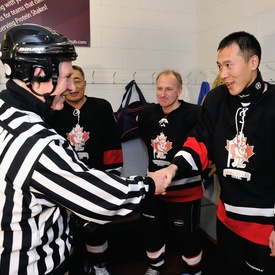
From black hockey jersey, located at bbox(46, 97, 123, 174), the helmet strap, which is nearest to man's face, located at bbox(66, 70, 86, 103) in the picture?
black hockey jersey, located at bbox(46, 97, 123, 174)

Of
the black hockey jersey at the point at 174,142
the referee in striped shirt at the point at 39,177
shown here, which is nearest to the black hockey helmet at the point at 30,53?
the referee in striped shirt at the point at 39,177

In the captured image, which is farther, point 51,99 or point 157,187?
point 157,187

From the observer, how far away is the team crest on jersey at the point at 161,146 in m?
2.41

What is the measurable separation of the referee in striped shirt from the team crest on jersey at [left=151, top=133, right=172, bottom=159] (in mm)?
1162

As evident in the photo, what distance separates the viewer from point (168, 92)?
247 centimetres

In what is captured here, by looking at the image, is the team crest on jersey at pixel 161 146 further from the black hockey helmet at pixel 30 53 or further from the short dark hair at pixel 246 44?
the black hockey helmet at pixel 30 53

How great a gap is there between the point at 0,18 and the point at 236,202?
2.48 metres

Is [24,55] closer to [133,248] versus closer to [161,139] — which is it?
[161,139]

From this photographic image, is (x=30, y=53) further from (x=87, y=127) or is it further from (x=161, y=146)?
(x=161, y=146)

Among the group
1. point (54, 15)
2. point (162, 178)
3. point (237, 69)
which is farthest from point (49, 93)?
point (54, 15)

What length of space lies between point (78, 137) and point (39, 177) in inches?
56.6

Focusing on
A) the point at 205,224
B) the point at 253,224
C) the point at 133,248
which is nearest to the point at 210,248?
the point at 205,224

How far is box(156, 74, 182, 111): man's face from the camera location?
246 cm

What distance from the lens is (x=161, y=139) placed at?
8.04 ft
